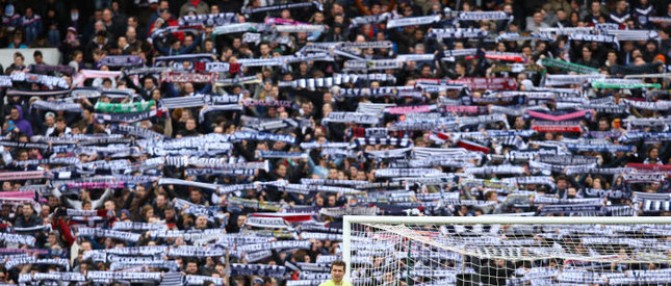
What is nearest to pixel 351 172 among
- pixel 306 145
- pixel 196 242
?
pixel 306 145

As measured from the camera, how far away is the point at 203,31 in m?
27.8

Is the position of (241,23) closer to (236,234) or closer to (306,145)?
(306,145)

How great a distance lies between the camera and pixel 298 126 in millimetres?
26156

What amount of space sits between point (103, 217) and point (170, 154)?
5.72 feet

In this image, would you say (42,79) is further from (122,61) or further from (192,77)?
(192,77)

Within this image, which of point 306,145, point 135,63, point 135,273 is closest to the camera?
point 135,273

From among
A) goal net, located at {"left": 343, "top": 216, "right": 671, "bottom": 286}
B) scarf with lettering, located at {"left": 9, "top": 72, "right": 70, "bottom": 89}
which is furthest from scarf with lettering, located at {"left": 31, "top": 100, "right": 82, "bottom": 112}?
goal net, located at {"left": 343, "top": 216, "right": 671, "bottom": 286}

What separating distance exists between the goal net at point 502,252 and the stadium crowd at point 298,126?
1.12 metres

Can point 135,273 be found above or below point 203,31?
below

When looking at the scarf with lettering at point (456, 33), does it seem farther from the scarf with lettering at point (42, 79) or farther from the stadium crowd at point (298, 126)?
the scarf with lettering at point (42, 79)

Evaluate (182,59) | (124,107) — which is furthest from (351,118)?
(124,107)

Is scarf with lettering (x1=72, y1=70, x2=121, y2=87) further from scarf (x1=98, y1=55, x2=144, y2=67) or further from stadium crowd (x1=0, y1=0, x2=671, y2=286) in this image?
scarf (x1=98, y1=55, x2=144, y2=67)

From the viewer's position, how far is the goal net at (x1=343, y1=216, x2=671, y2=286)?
1839 centimetres

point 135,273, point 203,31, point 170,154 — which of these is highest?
point 203,31
